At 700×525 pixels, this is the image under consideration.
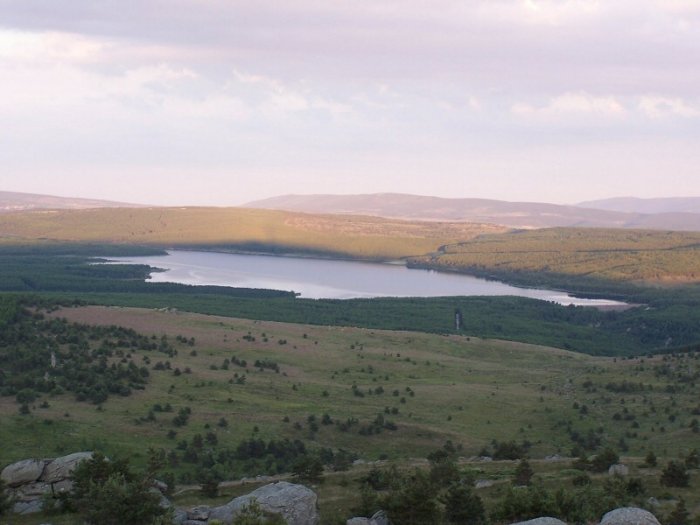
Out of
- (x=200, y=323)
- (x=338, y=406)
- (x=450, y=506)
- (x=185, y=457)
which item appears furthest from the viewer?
(x=200, y=323)

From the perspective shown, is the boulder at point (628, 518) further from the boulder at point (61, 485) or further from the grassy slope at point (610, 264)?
the grassy slope at point (610, 264)

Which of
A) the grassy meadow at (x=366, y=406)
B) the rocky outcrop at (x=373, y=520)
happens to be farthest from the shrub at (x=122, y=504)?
the rocky outcrop at (x=373, y=520)

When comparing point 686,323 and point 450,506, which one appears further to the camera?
point 686,323

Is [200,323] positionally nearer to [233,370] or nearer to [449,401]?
[233,370]

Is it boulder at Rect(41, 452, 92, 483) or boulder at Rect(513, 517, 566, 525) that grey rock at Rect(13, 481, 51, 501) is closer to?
boulder at Rect(41, 452, 92, 483)

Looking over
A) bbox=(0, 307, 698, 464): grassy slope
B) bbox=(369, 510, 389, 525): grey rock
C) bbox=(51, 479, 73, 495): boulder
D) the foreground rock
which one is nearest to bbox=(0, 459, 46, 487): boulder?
bbox=(51, 479, 73, 495): boulder

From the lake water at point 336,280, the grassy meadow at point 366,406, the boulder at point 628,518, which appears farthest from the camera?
the lake water at point 336,280

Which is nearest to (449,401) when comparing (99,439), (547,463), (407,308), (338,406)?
(338,406)

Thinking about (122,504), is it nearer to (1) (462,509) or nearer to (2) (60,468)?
(2) (60,468)
